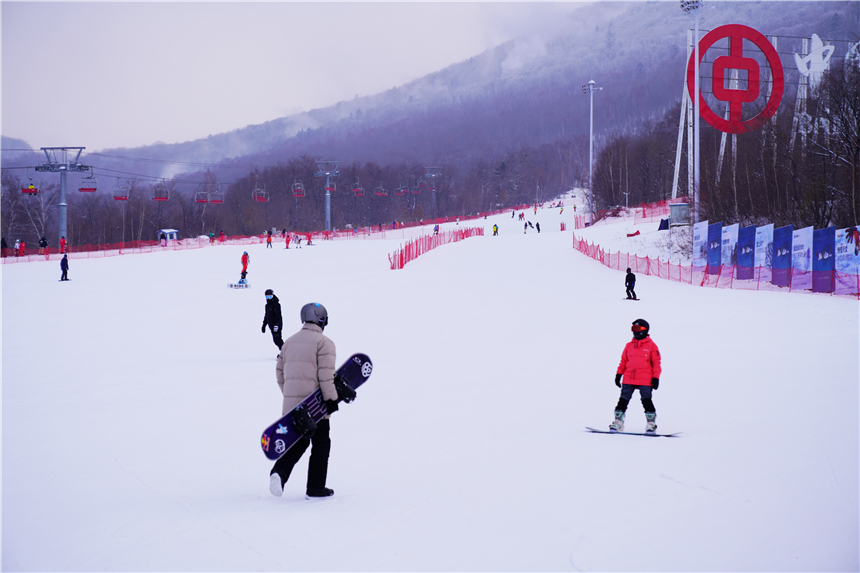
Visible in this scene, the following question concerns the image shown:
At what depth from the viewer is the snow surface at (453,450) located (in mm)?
4504

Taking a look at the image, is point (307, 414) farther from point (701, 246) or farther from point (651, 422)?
point (701, 246)

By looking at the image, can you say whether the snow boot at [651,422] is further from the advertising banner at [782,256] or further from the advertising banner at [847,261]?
the advertising banner at [782,256]

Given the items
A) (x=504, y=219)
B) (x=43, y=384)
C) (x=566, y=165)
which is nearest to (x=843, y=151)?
(x=43, y=384)

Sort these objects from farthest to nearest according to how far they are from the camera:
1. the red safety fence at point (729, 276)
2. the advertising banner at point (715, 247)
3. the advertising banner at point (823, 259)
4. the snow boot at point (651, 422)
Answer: the advertising banner at point (715, 247)
the advertising banner at point (823, 259)
the red safety fence at point (729, 276)
the snow boot at point (651, 422)

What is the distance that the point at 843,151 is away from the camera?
31812 mm

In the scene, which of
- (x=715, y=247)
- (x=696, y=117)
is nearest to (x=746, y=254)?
(x=715, y=247)

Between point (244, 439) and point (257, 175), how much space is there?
4912 inches

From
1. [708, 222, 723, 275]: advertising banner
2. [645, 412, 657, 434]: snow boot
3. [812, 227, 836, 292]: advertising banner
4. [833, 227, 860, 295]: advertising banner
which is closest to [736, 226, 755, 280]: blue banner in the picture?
[708, 222, 723, 275]: advertising banner

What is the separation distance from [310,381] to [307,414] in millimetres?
273

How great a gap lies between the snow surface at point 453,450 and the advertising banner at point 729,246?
695 cm

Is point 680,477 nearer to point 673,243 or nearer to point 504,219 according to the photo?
point 673,243

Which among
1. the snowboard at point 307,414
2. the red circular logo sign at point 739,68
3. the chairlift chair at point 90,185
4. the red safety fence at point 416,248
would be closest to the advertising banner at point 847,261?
the red circular logo sign at point 739,68

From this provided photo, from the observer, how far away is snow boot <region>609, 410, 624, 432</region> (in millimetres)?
7969

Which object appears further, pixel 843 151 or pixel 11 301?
pixel 843 151
